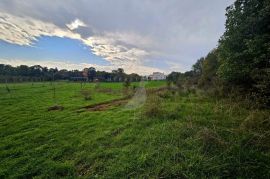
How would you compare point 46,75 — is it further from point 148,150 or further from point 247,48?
point 148,150

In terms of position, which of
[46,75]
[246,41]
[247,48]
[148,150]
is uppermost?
[246,41]

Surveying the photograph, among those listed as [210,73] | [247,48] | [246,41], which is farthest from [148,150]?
[210,73]

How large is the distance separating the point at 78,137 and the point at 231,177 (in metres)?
5.47

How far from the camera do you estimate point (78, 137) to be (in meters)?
6.95

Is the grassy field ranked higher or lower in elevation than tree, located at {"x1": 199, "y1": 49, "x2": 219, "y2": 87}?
lower

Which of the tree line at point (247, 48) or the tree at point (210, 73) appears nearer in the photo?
the tree line at point (247, 48)

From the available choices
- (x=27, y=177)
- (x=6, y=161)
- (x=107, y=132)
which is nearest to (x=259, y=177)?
(x=107, y=132)

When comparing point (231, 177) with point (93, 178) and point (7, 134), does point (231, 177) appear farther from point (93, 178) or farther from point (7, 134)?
point (7, 134)

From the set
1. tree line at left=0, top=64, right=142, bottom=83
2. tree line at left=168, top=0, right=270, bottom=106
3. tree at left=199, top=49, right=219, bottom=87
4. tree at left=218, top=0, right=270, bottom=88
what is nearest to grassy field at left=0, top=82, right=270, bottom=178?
tree line at left=168, top=0, right=270, bottom=106

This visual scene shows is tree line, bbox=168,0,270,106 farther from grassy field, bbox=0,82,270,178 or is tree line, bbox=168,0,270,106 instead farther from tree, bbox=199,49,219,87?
tree, bbox=199,49,219,87

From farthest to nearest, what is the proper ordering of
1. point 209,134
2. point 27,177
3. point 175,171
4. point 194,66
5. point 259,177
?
point 194,66 < point 209,134 < point 27,177 < point 175,171 < point 259,177

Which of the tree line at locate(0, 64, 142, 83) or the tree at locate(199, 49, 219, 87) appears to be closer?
the tree at locate(199, 49, 219, 87)

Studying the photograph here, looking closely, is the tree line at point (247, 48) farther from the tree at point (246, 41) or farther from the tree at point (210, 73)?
the tree at point (210, 73)

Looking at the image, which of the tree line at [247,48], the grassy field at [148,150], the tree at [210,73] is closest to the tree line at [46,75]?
the tree at [210,73]
